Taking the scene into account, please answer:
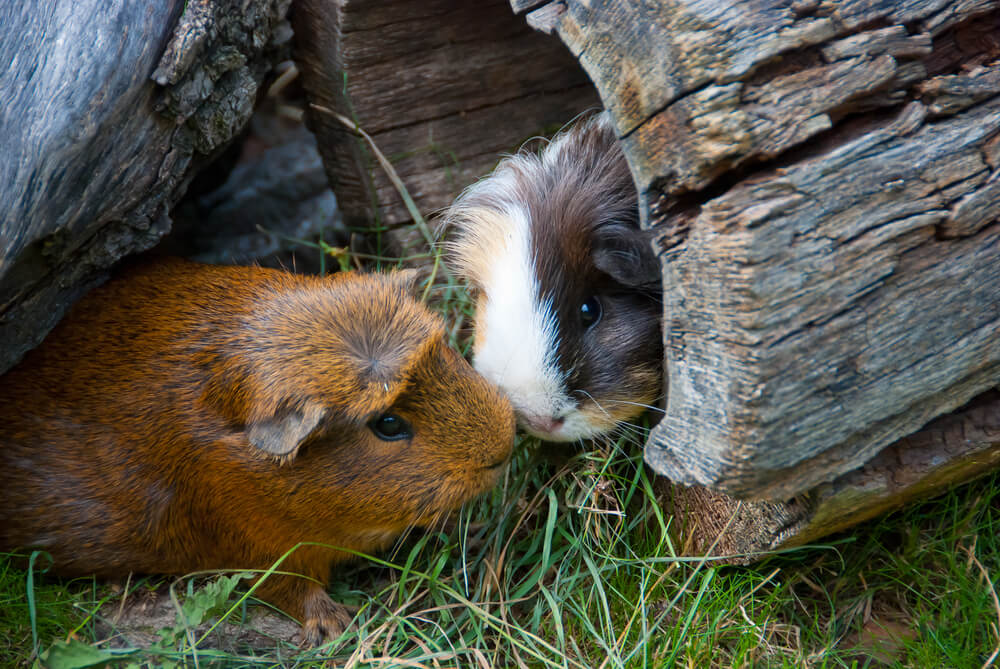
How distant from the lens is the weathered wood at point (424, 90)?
8.15 feet

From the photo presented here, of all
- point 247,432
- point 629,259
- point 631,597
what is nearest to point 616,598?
point 631,597

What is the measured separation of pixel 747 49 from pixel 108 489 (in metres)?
1.86

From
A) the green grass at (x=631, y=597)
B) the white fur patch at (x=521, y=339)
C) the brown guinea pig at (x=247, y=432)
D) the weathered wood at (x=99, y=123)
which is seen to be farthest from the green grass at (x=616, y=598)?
the weathered wood at (x=99, y=123)

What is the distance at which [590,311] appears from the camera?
2.09 meters

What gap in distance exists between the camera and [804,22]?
1395mm

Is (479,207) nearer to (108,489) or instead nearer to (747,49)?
(747,49)

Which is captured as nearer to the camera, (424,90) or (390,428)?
(390,428)

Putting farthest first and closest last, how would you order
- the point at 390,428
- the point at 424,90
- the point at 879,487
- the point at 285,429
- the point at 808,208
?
the point at 424,90, the point at 390,428, the point at 285,429, the point at 879,487, the point at 808,208

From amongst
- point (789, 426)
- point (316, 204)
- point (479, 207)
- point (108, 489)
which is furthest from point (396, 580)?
point (316, 204)

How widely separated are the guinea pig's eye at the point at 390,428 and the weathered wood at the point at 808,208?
0.72 meters

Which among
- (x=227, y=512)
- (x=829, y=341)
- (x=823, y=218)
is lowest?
(x=227, y=512)

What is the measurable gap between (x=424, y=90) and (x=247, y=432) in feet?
4.53

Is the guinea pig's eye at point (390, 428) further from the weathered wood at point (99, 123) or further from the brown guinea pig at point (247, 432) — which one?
the weathered wood at point (99, 123)

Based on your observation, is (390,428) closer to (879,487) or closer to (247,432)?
(247,432)
